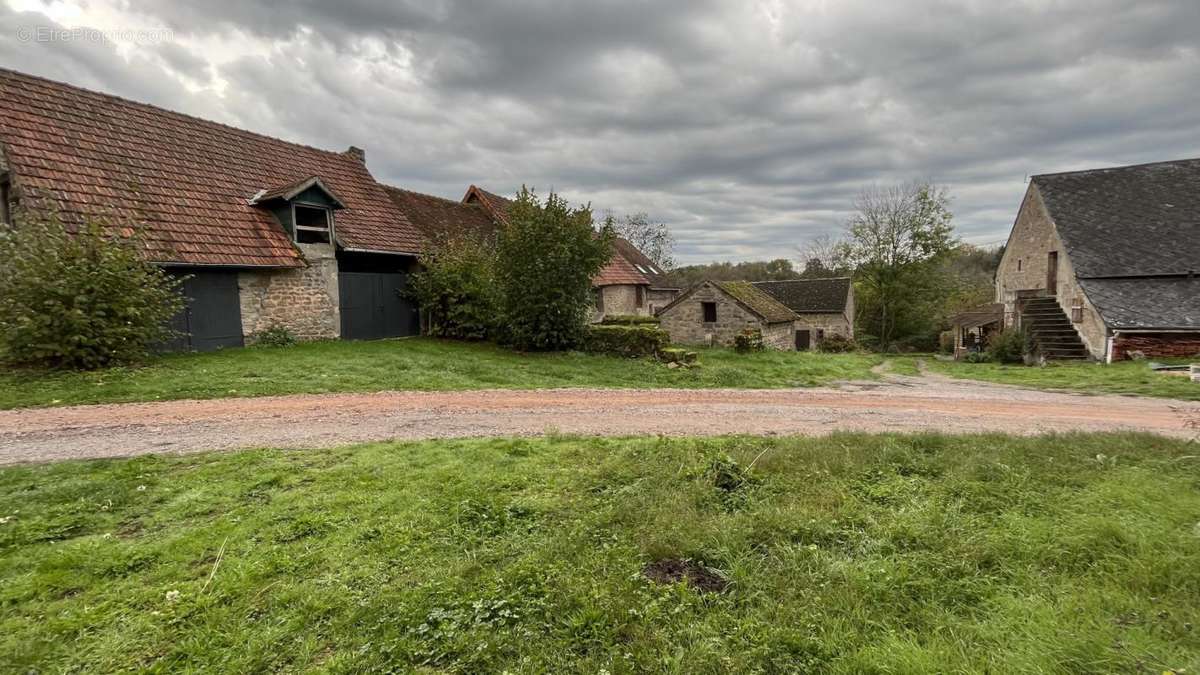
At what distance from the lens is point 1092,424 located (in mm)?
7625

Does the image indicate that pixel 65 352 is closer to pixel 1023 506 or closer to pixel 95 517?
pixel 95 517

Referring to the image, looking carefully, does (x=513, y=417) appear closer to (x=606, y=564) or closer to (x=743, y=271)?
(x=606, y=564)

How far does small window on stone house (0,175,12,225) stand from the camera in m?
12.0

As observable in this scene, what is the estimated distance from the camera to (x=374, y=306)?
17234mm

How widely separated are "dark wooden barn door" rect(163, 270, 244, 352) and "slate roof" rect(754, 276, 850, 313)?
99.5 feet

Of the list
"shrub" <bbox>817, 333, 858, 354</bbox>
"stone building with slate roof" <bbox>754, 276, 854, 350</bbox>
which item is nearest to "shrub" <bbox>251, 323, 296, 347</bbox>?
"stone building with slate roof" <bbox>754, 276, 854, 350</bbox>

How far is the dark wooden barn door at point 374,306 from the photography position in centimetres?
1653

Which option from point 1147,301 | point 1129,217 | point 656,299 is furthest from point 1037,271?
point 656,299

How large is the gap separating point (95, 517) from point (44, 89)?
53.6 feet

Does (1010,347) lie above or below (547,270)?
below

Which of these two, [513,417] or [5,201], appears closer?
[513,417]

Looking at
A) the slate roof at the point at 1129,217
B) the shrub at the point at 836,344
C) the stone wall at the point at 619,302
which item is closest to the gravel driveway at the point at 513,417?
the slate roof at the point at 1129,217

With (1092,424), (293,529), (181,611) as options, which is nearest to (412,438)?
(293,529)

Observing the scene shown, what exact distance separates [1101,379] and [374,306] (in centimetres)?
2021
